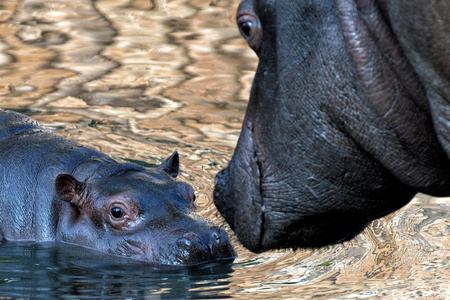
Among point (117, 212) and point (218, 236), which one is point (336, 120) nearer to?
point (218, 236)

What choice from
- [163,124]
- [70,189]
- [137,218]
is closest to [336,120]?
[137,218]

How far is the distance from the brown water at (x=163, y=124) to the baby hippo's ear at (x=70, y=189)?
14.0 inches

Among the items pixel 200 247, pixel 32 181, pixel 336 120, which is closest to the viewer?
pixel 336 120

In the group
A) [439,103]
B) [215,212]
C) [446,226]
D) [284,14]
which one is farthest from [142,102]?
[439,103]

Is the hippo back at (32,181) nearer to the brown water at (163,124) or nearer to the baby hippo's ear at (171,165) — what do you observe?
the brown water at (163,124)

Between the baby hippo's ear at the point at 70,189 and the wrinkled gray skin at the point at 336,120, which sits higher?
the wrinkled gray skin at the point at 336,120

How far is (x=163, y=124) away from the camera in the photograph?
27.1 feet

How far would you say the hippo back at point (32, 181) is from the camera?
5.81 metres

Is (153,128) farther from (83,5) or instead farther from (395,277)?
(83,5)

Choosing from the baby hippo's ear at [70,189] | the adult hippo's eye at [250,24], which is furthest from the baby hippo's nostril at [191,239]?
the adult hippo's eye at [250,24]

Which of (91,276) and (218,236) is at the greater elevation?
(218,236)

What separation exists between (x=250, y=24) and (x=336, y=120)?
0.70 meters

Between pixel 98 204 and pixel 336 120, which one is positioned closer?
pixel 336 120

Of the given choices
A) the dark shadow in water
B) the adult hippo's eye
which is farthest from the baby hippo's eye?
the adult hippo's eye
